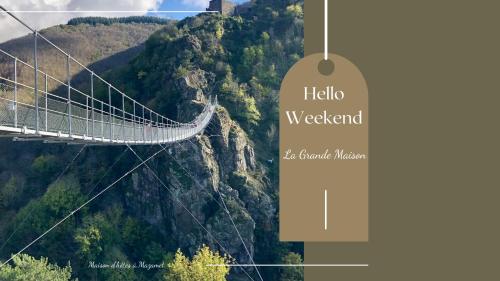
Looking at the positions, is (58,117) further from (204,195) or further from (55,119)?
(204,195)

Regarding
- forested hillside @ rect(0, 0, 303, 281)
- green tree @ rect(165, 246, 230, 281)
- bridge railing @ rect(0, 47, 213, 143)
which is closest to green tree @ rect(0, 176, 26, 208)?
forested hillside @ rect(0, 0, 303, 281)

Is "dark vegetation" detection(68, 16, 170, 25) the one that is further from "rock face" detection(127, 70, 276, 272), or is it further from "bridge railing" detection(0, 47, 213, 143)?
"bridge railing" detection(0, 47, 213, 143)

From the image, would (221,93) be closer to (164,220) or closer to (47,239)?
(164,220)

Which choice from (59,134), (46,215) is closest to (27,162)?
(46,215)

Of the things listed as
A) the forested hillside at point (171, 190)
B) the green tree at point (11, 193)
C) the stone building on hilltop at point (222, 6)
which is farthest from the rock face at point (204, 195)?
the stone building on hilltop at point (222, 6)

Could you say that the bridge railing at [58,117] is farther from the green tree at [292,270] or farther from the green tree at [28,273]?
the green tree at [292,270]

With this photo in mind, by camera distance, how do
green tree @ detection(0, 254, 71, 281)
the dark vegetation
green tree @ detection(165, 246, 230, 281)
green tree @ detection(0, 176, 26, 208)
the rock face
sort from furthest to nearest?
the dark vegetation → green tree @ detection(0, 176, 26, 208) → the rock face → green tree @ detection(165, 246, 230, 281) → green tree @ detection(0, 254, 71, 281)
